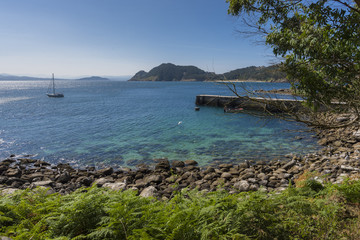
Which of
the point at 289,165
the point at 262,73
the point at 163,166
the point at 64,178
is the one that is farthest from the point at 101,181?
the point at 289,165

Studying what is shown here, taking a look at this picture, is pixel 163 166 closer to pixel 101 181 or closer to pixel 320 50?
pixel 101 181

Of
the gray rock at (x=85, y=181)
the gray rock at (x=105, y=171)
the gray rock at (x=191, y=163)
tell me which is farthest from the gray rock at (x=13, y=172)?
the gray rock at (x=191, y=163)

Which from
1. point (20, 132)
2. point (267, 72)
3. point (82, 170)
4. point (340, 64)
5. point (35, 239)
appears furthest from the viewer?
point (20, 132)

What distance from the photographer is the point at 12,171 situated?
42.1 ft

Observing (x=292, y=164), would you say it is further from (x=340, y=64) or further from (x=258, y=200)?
(x=258, y=200)

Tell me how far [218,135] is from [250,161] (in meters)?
7.27

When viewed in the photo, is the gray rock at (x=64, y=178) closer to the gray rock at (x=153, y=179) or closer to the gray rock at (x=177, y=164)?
the gray rock at (x=153, y=179)

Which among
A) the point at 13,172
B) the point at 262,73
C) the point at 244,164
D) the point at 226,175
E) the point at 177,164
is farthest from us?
the point at 177,164

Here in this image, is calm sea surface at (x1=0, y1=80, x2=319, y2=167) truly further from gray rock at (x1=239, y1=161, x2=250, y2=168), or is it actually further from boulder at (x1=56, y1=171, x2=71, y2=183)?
boulder at (x1=56, y1=171, x2=71, y2=183)

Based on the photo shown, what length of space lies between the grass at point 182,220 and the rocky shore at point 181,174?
5011mm

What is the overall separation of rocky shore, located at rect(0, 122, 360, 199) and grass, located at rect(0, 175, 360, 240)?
5011 millimetres

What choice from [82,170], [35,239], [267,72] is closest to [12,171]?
[82,170]

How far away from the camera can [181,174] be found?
12.2 metres

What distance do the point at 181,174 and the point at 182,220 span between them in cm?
885
